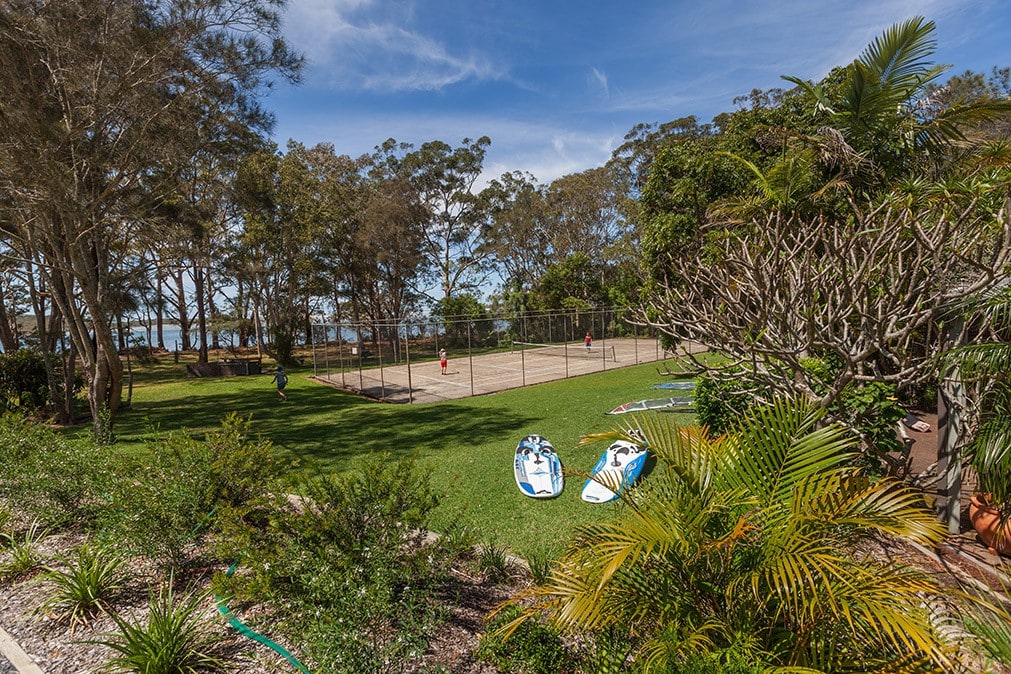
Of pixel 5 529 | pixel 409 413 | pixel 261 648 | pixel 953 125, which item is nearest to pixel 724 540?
pixel 261 648

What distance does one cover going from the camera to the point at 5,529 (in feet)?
17.3

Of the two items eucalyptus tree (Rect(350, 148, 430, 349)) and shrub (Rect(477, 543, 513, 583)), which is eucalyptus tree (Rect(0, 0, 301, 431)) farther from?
eucalyptus tree (Rect(350, 148, 430, 349))

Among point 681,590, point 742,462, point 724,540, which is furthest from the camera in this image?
point 742,462

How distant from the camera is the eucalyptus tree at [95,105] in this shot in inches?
363

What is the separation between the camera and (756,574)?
2.49 m

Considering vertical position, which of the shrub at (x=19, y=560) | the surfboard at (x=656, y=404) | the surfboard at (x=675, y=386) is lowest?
the surfboard at (x=656, y=404)

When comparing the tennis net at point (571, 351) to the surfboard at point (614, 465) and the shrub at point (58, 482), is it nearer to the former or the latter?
the surfboard at point (614, 465)

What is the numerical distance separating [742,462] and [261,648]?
11.0 feet

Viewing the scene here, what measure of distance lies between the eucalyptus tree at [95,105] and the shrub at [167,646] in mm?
8372

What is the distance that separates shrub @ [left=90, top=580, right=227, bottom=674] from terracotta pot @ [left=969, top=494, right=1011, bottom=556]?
5.98m

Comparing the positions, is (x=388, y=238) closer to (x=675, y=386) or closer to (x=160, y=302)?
(x=160, y=302)

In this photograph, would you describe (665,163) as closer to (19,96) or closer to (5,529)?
(19,96)

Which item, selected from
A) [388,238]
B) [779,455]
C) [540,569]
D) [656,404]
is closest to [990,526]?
[779,455]

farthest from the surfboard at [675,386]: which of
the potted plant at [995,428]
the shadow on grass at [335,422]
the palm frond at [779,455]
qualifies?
the palm frond at [779,455]
